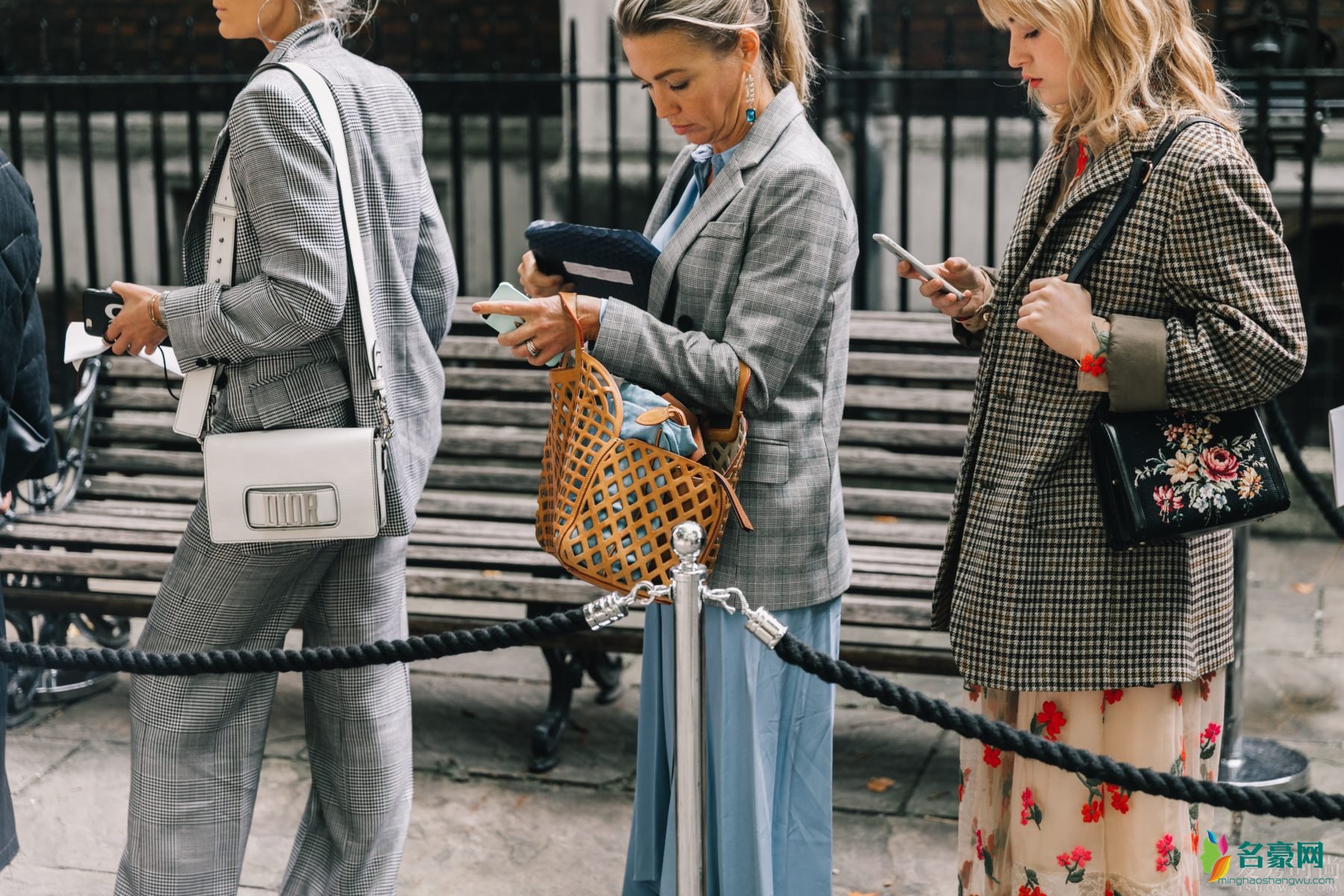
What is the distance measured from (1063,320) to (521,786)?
2362mm

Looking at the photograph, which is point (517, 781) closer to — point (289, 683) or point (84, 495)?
point (289, 683)

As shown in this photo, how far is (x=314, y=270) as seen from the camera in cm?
275

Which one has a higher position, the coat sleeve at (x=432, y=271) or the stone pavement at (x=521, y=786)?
the coat sleeve at (x=432, y=271)

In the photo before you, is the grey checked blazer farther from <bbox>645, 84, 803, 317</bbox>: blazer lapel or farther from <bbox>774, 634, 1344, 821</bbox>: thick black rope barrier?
<bbox>774, 634, 1344, 821</bbox>: thick black rope barrier

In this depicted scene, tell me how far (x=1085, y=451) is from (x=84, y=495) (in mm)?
3610

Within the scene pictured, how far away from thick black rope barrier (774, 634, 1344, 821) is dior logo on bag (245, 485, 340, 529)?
835 millimetres

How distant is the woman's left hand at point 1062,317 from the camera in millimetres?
2467

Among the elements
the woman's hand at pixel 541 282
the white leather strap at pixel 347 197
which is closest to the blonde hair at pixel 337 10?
the white leather strap at pixel 347 197

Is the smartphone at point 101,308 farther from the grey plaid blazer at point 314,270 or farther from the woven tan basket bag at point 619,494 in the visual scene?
the woven tan basket bag at point 619,494

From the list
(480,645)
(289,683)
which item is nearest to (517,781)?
(289,683)

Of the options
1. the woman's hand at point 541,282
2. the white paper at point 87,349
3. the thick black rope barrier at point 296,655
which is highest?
the woman's hand at point 541,282

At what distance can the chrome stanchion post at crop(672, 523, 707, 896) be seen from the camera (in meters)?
2.53

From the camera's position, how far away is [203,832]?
9.87 ft

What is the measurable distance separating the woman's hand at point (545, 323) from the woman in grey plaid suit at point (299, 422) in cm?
35
